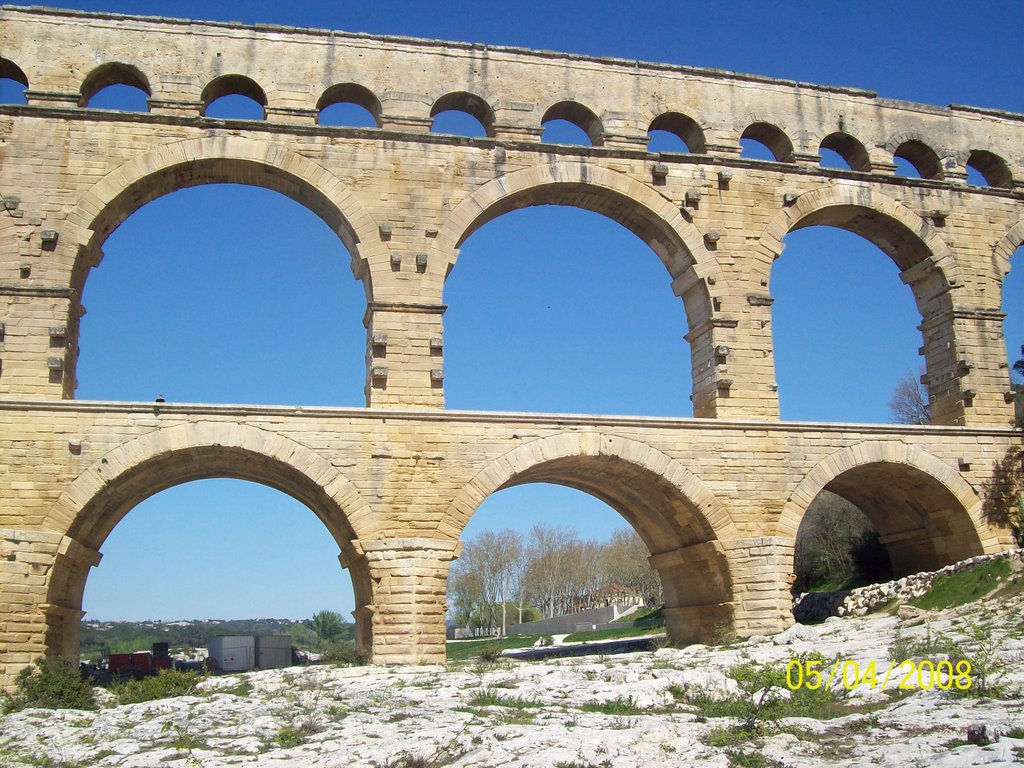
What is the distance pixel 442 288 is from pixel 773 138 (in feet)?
21.2

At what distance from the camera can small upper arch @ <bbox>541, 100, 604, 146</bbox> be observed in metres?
16.3

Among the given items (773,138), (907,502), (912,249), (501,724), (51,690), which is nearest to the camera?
(501,724)

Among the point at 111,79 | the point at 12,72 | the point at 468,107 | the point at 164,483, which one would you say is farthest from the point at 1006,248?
the point at 12,72

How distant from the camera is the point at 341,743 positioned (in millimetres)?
8336

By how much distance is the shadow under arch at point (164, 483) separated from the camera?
1284cm

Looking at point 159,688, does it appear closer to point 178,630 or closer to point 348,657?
point 348,657

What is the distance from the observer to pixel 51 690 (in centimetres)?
1132

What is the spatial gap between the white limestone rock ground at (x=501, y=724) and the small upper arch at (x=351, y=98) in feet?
27.1

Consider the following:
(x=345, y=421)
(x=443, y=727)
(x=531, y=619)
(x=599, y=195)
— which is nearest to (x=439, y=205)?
(x=599, y=195)

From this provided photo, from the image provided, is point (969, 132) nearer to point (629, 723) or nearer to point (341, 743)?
point (629, 723)

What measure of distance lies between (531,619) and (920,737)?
4277cm

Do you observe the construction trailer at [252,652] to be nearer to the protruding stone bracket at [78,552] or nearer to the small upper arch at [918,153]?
the protruding stone bracket at [78,552]

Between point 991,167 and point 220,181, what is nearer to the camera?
point 220,181

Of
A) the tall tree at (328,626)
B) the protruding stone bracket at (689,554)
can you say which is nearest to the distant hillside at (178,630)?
the tall tree at (328,626)
